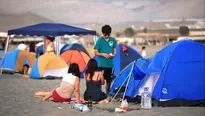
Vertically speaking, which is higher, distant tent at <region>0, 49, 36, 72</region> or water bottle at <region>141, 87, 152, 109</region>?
distant tent at <region>0, 49, 36, 72</region>

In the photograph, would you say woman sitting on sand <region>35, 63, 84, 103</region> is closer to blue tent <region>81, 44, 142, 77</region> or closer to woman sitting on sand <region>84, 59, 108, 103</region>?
woman sitting on sand <region>84, 59, 108, 103</region>

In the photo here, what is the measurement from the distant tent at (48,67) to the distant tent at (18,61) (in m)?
2.03

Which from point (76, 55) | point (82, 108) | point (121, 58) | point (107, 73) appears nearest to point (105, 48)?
point (107, 73)

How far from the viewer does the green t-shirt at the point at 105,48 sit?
28.4 ft

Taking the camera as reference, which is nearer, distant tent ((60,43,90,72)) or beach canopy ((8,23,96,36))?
distant tent ((60,43,90,72))

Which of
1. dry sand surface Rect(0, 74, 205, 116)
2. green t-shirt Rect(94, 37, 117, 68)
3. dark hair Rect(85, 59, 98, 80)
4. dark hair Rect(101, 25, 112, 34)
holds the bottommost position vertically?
dry sand surface Rect(0, 74, 205, 116)

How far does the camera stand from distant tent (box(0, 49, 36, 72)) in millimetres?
16109

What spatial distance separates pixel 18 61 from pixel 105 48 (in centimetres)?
844

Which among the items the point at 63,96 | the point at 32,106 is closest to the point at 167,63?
the point at 63,96

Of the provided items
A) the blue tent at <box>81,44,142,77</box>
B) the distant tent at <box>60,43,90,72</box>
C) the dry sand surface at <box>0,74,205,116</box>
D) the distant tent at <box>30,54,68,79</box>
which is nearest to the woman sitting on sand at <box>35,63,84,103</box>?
the dry sand surface at <box>0,74,205,116</box>

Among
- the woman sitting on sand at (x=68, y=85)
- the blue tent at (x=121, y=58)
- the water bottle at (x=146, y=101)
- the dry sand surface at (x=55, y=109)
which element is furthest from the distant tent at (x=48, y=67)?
the water bottle at (x=146, y=101)

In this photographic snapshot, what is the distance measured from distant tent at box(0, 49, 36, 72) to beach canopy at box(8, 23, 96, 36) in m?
1.06

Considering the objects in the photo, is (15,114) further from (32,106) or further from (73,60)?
(73,60)

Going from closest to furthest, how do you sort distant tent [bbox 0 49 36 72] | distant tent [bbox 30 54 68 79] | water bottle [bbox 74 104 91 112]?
water bottle [bbox 74 104 91 112]
distant tent [bbox 30 54 68 79]
distant tent [bbox 0 49 36 72]
